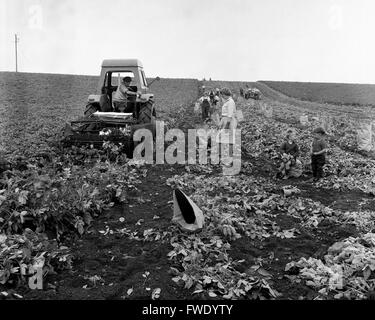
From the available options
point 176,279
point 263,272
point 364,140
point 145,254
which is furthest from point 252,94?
point 176,279

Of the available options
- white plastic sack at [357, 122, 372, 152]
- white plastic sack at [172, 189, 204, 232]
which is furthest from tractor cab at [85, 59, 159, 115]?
white plastic sack at [357, 122, 372, 152]

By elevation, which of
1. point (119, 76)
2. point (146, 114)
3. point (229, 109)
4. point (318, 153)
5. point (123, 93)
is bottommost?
point (318, 153)

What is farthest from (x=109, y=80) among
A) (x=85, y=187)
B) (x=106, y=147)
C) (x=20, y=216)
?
(x=20, y=216)

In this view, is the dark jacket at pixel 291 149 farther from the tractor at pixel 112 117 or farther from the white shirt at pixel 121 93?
the white shirt at pixel 121 93

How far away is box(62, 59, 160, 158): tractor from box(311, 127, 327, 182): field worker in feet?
13.0

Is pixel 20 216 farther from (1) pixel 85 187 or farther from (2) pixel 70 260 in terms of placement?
(1) pixel 85 187

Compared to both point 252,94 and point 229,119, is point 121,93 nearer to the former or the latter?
point 229,119

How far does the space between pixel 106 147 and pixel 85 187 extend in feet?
10.1

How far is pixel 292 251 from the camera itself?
557 centimetres

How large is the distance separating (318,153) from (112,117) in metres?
4.98

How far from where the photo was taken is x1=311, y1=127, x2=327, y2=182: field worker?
957 cm

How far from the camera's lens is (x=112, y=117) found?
420 inches

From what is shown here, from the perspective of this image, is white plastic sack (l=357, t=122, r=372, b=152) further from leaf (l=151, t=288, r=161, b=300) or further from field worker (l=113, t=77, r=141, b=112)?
leaf (l=151, t=288, r=161, b=300)

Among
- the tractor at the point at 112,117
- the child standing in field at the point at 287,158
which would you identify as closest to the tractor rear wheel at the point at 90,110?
the tractor at the point at 112,117
